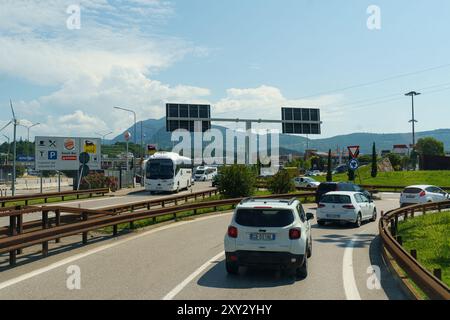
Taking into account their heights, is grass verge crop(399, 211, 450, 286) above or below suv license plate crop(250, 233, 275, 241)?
below

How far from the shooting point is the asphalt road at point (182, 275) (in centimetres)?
890

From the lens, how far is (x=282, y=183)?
38500 mm

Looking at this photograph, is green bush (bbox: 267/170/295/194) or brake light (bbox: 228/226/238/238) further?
green bush (bbox: 267/170/295/194)

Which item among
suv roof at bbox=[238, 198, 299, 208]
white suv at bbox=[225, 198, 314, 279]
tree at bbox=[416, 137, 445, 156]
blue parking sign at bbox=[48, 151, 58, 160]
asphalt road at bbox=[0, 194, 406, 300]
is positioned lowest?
asphalt road at bbox=[0, 194, 406, 300]

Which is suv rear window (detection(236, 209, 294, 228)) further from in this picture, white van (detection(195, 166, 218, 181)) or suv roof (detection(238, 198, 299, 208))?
white van (detection(195, 166, 218, 181))

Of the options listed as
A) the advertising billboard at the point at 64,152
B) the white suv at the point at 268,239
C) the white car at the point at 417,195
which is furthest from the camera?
the advertising billboard at the point at 64,152

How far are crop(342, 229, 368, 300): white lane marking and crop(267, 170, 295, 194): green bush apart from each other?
23135mm

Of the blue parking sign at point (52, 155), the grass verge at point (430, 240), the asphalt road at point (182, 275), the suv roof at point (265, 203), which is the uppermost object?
the blue parking sign at point (52, 155)

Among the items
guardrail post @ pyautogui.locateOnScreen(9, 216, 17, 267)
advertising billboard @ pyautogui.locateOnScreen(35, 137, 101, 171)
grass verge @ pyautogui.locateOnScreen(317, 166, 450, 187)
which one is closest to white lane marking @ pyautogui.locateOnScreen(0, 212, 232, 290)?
guardrail post @ pyautogui.locateOnScreen(9, 216, 17, 267)

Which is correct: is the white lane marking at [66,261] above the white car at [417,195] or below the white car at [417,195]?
below

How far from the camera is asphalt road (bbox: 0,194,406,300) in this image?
29.2 feet

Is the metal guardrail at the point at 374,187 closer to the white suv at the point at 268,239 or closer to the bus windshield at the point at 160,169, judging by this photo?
the bus windshield at the point at 160,169

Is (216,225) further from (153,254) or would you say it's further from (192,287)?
(192,287)

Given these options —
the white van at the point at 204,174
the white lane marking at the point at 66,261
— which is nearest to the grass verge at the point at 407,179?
the white van at the point at 204,174
